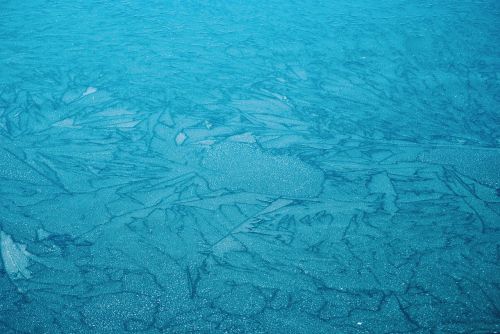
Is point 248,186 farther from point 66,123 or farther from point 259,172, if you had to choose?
point 66,123

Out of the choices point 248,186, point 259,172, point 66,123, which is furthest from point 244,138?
point 66,123

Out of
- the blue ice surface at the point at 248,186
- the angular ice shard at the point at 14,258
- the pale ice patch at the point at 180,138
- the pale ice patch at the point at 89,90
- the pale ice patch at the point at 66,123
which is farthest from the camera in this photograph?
the pale ice patch at the point at 89,90

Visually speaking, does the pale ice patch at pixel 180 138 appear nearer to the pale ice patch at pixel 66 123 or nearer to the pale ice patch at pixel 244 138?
the pale ice patch at pixel 244 138

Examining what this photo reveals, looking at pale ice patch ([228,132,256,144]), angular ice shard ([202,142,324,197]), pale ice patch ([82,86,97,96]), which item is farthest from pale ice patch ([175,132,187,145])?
pale ice patch ([82,86,97,96])

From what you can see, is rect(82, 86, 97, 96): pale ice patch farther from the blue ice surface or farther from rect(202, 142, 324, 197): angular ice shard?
rect(202, 142, 324, 197): angular ice shard

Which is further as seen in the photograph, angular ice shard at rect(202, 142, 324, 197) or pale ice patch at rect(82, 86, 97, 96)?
pale ice patch at rect(82, 86, 97, 96)

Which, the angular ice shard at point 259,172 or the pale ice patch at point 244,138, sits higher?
the pale ice patch at point 244,138

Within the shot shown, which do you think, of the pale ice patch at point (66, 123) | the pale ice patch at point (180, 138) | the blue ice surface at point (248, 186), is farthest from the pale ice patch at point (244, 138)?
the pale ice patch at point (66, 123)
